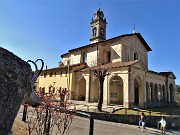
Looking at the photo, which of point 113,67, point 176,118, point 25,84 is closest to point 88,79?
point 113,67

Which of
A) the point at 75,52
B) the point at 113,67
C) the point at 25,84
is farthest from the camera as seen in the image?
the point at 75,52

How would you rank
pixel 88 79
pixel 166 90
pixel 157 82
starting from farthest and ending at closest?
pixel 166 90, pixel 157 82, pixel 88 79

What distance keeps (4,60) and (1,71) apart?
125mm

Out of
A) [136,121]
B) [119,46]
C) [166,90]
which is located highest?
[119,46]

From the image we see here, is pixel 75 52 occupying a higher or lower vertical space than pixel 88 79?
higher

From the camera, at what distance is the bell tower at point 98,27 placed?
41.4 meters

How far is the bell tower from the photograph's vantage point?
4138 centimetres

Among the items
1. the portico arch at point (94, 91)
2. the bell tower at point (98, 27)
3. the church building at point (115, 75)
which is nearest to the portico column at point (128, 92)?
the church building at point (115, 75)

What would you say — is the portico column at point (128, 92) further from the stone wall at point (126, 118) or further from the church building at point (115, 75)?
the stone wall at point (126, 118)

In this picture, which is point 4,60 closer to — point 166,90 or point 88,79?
point 88,79

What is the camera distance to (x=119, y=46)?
109 ft

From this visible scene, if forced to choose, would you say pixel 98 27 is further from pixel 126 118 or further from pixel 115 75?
pixel 126 118

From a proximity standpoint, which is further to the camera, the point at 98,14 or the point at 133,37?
the point at 98,14

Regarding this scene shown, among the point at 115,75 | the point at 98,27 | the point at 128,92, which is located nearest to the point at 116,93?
the point at 115,75
